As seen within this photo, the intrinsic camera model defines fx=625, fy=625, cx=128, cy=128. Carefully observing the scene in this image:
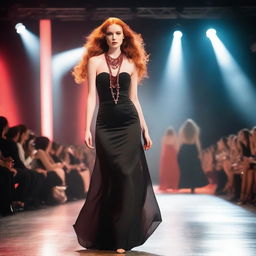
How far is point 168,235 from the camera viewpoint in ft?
16.3

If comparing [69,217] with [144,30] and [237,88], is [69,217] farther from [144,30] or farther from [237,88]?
[237,88]

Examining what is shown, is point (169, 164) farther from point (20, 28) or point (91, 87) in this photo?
point (91, 87)

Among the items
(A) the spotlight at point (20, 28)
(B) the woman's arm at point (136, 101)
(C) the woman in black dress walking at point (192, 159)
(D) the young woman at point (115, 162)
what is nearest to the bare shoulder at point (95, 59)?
(D) the young woman at point (115, 162)

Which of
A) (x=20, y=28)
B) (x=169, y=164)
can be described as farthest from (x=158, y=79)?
(x=169, y=164)

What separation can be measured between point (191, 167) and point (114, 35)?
8.52 meters

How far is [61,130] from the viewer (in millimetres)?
16812

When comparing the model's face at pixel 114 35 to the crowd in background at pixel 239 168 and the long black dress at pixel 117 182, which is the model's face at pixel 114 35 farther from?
the crowd in background at pixel 239 168

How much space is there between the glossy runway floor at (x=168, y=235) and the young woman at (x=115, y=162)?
6.1 inches

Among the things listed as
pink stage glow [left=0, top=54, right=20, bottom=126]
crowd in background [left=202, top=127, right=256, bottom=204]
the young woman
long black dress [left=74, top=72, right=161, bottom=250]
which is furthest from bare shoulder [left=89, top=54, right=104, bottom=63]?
pink stage glow [left=0, top=54, right=20, bottom=126]

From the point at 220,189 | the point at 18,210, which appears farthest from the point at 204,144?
the point at 18,210

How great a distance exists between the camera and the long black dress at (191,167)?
12.5 metres

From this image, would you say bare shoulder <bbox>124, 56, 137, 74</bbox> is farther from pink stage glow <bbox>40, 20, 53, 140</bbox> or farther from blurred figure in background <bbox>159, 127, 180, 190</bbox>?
pink stage glow <bbox>40, 20, 53, 140</bbox>

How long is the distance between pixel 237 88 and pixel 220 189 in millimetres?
6092

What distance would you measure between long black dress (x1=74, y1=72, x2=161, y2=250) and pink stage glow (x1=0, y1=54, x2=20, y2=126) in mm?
11663
